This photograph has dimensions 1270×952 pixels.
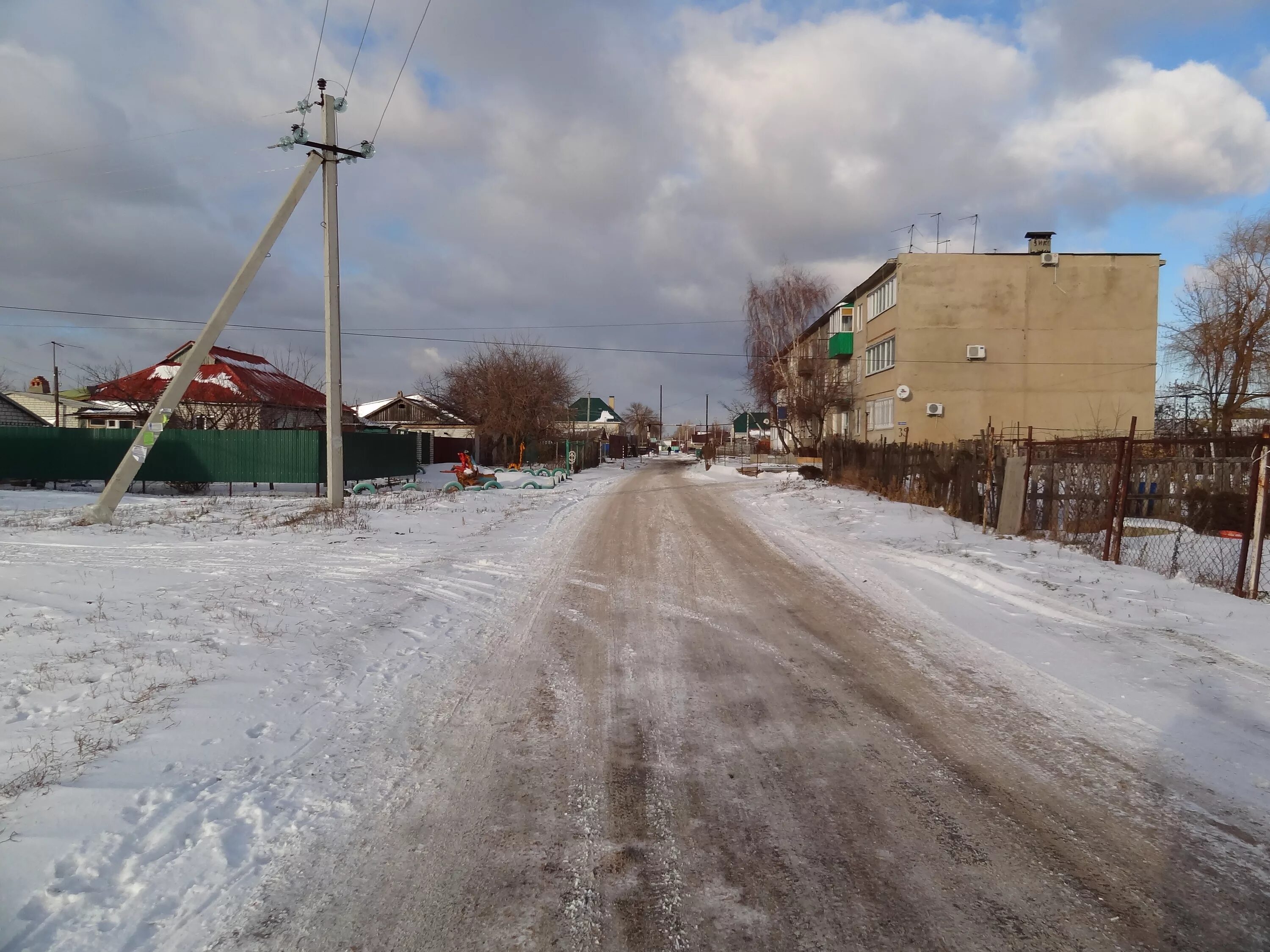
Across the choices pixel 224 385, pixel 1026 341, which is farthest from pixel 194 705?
pixel 1026 341

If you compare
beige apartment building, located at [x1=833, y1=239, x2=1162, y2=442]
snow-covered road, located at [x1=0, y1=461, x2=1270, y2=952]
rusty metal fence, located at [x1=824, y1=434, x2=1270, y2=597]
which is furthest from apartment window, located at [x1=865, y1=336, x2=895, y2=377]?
snow-covered road, located at [x1=0, y1=461, x2=1270, y2=952]

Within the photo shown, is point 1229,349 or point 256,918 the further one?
point 1229,349

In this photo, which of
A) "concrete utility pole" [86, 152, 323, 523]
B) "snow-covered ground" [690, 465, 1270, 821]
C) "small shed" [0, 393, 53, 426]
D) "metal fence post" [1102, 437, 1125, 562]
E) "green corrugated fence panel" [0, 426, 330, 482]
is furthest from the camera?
"small shed" [0, 393, 53, 426]

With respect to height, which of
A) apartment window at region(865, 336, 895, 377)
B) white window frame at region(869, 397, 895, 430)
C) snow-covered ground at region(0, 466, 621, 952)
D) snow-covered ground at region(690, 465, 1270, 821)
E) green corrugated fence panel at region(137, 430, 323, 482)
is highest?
apartment window at region(865, 336, 895, 377)

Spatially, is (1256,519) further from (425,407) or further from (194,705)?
(425,407)

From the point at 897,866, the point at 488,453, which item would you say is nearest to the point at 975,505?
the point at 897,866

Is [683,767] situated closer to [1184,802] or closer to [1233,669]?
[1184,802]

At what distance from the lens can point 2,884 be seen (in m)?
2.75

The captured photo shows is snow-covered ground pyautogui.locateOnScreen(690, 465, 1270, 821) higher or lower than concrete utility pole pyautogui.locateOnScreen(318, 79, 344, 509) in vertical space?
lower

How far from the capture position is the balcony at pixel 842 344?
127ft

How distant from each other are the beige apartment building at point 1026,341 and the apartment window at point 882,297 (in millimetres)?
577

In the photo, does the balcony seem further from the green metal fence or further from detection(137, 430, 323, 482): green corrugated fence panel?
detection(137, 430, 323, 482): green corrugated fence panel

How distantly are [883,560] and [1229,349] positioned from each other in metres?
30.4

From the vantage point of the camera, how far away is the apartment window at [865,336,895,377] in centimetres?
3238
